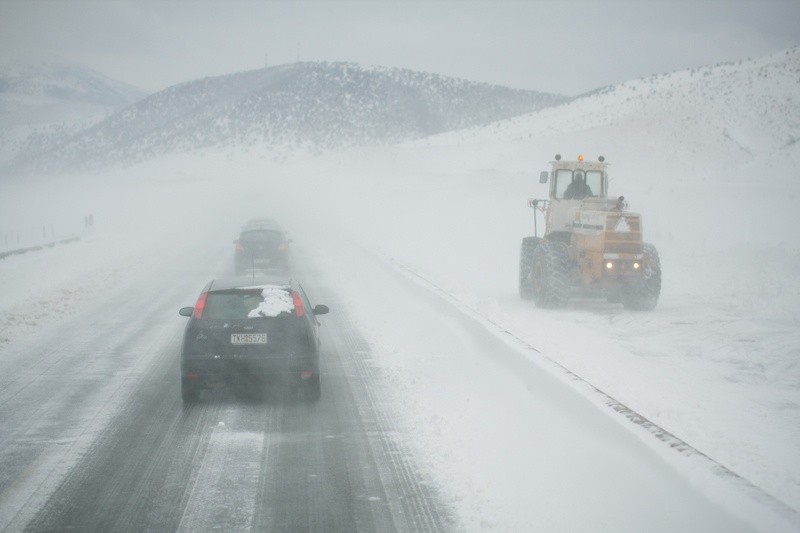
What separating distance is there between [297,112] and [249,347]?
128 m

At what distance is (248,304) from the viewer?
845 cm

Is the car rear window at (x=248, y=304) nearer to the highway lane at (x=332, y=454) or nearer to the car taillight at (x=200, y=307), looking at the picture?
the car taillight at (x=200, y=307)

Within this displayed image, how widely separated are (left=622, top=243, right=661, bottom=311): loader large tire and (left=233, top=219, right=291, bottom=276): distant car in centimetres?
1074

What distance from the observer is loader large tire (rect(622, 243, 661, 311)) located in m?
14.7

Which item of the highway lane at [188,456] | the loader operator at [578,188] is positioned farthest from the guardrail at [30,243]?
the loader operator at [578,188]

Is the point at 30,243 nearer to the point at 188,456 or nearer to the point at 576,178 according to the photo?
the point at 576,178

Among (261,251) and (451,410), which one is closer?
(451,410)

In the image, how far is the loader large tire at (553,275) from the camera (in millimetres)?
14844

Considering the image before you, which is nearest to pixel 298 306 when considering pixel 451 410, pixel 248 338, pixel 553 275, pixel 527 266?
pixel 248 338

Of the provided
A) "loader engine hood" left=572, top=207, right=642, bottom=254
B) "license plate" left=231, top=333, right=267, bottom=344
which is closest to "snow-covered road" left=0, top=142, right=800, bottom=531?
"license plate" left=231, top=333, right=267, bottom=344

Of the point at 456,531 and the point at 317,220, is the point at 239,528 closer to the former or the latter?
the point at 456,531

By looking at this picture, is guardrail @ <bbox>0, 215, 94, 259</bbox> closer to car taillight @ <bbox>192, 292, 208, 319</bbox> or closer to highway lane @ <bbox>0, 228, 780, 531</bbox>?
highway lane @ <bbox>0, 228, 780, 531</bbox>

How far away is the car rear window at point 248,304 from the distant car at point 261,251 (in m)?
13.1

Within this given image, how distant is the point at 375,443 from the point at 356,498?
1.31 metres
